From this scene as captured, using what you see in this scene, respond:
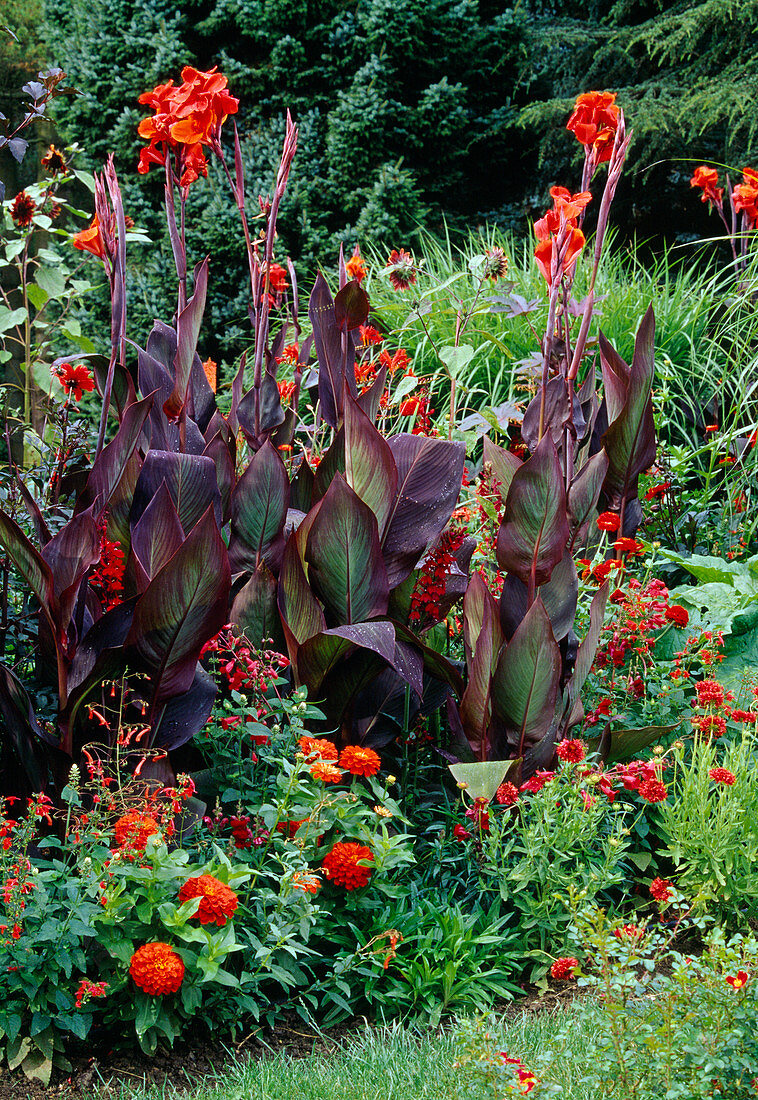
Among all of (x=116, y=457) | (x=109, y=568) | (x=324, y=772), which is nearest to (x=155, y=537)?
(x=109, y=568)

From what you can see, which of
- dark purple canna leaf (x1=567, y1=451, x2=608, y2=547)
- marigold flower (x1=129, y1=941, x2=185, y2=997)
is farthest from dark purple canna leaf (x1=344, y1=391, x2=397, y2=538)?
marigold flower (x1=129, y1=941, x2=185, y2=997)

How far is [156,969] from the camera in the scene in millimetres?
1581

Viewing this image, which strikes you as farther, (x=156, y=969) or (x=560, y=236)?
(x=560, y=236)

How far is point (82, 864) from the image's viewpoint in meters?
1.65

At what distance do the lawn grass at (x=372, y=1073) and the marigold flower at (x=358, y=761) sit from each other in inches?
19.2

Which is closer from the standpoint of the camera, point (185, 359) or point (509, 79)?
point (185, 359)

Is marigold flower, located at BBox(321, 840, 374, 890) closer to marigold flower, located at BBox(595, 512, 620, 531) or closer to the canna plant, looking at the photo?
the canna plant

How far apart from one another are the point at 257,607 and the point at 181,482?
36 cm

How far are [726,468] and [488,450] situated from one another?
6.27 feet

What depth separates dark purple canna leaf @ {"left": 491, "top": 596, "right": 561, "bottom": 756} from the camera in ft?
7.07

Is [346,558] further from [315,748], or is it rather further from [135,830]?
[135,830]

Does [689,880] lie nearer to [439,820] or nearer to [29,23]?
[439,820]

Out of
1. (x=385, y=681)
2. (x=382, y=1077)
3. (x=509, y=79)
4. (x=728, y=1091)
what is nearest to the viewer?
(x=728, y=1091)

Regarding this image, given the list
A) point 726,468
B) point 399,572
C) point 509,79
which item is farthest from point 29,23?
point 399,572
